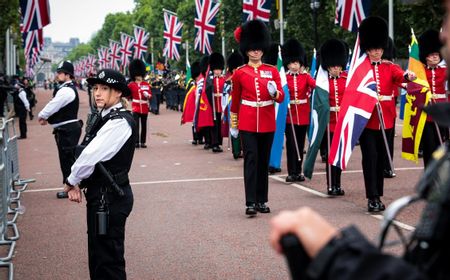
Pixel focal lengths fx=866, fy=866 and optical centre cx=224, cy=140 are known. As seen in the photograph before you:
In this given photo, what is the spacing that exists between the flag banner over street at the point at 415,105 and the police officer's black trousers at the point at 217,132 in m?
7.06

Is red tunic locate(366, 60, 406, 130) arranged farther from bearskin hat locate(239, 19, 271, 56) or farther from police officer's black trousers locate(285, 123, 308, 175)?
police officer's black trousers locate(285, 123, 308, 175)

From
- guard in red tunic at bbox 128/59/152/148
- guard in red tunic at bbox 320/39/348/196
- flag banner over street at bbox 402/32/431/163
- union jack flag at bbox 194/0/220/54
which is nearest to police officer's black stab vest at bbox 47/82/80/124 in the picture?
guard in red tunic at bbox 320/39/348/196

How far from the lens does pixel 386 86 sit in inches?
371

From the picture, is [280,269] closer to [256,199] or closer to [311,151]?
[256,199]

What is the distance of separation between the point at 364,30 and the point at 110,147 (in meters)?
5.20

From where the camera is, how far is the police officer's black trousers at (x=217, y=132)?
58.6 feet

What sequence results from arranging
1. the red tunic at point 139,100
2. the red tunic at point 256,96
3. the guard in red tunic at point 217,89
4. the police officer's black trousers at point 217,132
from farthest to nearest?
the red tunic at point 139,100
the guard in red tunic at point 217,89
the police officer's black trousers at point 217,132
the red tunic at point 256,96

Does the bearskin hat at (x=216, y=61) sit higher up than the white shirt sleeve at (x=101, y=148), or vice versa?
the bearskin hat at (x=216, y=61)

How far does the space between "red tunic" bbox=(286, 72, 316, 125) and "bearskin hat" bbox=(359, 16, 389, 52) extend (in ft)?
10.9

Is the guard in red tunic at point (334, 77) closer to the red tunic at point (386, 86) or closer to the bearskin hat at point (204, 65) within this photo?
the red tunic at point (386, 86)

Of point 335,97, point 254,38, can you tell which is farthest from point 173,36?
point 254,38

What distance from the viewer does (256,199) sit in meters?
9.21

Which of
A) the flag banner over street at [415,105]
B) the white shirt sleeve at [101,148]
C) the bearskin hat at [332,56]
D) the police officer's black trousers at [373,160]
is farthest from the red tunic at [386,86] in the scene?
the white shirt sleeve at [101,148]

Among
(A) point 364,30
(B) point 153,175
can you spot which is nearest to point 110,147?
(A) point 364,30
